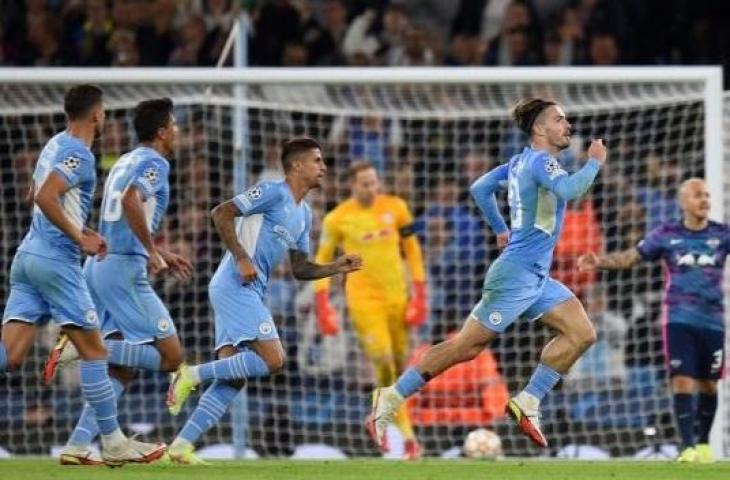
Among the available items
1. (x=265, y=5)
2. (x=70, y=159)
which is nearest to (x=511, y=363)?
(x=265, y=5)

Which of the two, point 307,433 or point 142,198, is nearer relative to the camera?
point 142,198

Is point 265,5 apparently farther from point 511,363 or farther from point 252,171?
point 511,363

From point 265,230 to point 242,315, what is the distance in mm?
581

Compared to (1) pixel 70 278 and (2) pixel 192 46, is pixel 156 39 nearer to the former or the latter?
(2) pixel 192 46

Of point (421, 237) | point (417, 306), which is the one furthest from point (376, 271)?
point (421, 237)

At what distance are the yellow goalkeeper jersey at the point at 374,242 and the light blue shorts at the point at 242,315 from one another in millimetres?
3650

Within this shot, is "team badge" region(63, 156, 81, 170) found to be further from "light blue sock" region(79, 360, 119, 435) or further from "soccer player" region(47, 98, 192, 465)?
"light blue sock" region(79, 360, 119, 435)

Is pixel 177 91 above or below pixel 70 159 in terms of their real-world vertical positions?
above

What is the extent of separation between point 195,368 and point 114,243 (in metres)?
0.92

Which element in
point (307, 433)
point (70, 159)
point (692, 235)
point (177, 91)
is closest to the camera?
point (70, 159)

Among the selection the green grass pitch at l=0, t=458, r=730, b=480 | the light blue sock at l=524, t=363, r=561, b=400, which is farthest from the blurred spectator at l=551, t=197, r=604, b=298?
the light blue sock at l=524, t=363, r=561, b=400

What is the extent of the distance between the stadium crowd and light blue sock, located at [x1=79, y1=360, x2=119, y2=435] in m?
7.28

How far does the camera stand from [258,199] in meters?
12.0

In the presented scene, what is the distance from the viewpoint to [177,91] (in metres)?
17.1
